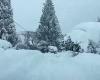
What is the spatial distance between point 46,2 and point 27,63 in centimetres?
2088

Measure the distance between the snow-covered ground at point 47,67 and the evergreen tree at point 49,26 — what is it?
740 inches

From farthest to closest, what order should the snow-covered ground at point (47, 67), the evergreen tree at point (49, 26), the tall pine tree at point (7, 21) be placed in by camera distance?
1. the evergreen tree at point (49, 26)
2. the tall pine tree at point (7, 21)
3. the snow-covered ground at point (47, 67)

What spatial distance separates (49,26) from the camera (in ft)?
74.6

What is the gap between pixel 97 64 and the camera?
2939 millimetres

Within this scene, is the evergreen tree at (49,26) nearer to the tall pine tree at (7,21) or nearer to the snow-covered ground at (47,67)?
the tall pine tree at (7,21)

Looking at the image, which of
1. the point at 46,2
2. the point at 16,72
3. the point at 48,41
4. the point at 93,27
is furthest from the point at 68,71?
the point at 46,2

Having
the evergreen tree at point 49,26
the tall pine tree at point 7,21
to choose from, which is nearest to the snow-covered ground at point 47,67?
the tall pine tree at point 7,21

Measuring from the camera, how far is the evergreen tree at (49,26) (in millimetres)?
22225

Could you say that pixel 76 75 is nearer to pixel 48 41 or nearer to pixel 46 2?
pixel 48 41

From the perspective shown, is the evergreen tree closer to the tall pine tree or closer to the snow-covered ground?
the tall pine tree

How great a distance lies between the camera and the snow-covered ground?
2896 millimetres

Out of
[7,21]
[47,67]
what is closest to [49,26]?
[7,21]

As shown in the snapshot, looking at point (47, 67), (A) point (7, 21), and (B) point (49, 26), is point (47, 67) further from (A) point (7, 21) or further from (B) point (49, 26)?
(B) point (49, 26)

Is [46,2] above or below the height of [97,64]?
above
